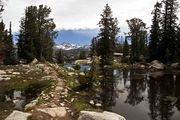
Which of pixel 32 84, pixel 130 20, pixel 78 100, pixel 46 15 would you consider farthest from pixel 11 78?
pixel 130 20

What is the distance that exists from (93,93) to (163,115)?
874 cm

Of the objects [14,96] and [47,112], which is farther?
[14,96]

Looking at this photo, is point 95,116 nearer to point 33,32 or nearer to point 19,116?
point 19,116

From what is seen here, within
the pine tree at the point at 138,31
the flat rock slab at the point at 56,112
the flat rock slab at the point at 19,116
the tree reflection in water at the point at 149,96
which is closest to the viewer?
the flat rock slab at the point at 19,116

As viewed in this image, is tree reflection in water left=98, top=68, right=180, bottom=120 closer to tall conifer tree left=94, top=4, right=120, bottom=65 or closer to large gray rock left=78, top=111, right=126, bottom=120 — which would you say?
large gray rock left=78, top=111, right=126, bottom=120

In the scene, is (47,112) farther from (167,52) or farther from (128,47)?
(128,47)

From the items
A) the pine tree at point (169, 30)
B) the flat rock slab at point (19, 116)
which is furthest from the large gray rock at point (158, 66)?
the flat rock slab at point (19, 116)

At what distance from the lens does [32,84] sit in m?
35.3

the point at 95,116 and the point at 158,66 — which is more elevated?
the point at 158,66

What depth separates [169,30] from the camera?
72.1m

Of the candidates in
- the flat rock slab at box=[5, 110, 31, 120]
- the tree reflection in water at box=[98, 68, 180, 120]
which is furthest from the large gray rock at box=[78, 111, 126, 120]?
the tree reflection in water at box=[98, 68, 180, 120]

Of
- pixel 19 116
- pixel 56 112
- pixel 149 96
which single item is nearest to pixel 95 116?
pixel 56 112

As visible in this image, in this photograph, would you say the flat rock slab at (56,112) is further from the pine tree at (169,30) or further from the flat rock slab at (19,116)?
the pine tree at (169,30)

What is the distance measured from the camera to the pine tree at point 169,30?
2786 inches
